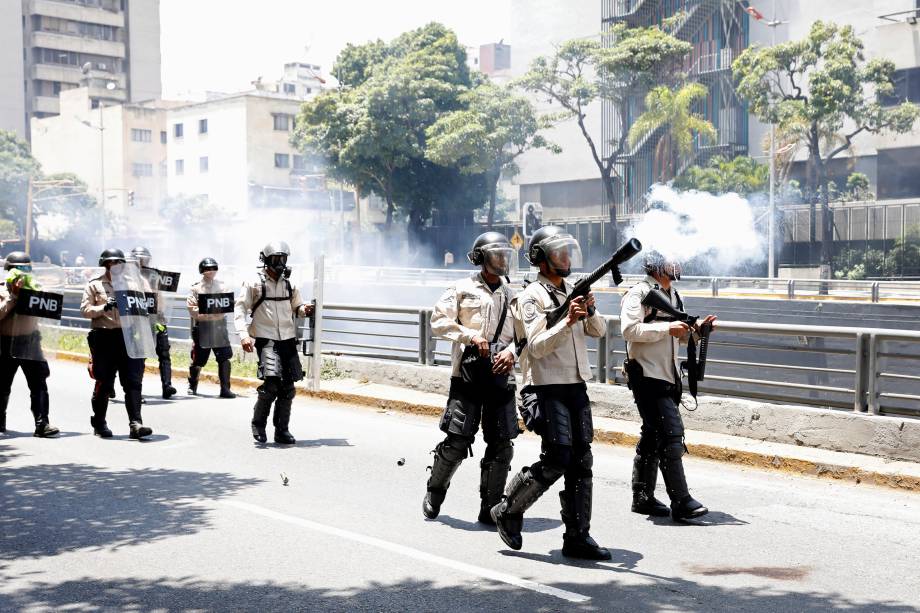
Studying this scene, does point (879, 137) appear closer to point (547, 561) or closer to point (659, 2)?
point (659, 2)

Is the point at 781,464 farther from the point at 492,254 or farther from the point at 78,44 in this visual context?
the point at 78,44

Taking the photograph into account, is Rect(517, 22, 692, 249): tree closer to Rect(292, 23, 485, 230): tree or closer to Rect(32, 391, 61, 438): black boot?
Rect(292, 23, 485, 230): tree

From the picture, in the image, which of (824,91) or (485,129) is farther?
(485,129)

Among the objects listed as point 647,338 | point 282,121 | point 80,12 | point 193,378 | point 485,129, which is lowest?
point 193,378

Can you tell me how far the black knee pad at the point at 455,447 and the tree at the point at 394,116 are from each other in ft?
175

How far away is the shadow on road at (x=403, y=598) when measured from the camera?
17.8 feet

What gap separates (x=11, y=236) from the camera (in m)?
82.5

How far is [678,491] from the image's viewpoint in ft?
23.9

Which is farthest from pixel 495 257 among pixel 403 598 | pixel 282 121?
pixel 282 121

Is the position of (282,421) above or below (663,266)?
below

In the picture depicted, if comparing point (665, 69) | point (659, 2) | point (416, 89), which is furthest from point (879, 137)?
point (416, 89)

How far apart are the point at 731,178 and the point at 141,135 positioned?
66.6 metres

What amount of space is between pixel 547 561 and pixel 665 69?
1928 inches

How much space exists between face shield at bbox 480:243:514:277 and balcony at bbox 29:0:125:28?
112169mm
